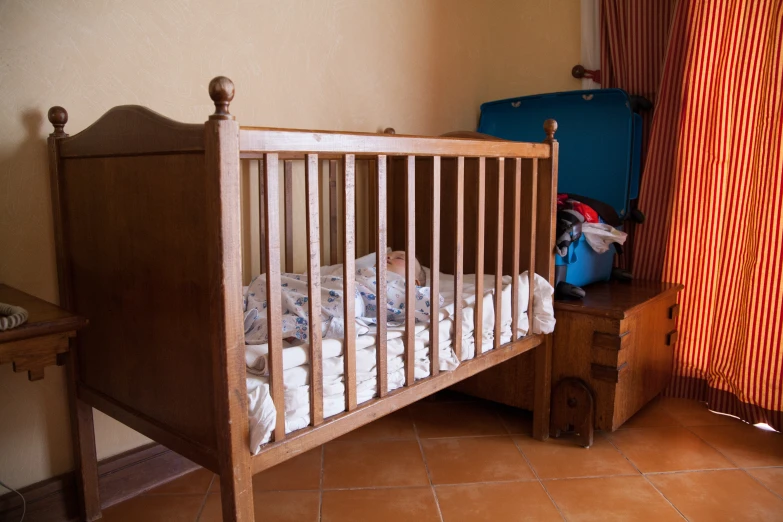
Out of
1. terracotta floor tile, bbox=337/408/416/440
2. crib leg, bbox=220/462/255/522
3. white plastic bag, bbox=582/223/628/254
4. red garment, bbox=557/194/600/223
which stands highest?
red garment, bbox=557/194/600/223

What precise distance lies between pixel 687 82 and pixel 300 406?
2.04m

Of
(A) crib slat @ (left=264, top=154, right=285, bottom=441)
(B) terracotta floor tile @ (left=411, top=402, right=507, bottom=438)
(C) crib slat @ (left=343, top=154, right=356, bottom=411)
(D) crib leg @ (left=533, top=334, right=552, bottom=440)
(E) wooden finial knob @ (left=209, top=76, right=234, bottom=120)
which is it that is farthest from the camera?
(B) terracotta floor tile @ (left=411, top=402, right=507, bottom=438)

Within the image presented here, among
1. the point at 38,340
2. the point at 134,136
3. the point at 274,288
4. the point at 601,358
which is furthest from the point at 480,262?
the point at 38,340

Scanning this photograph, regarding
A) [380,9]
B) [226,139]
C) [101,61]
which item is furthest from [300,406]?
[380,9]

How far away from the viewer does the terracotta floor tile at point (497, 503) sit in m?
1.72

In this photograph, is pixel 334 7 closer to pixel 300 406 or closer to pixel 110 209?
pixel 110 209

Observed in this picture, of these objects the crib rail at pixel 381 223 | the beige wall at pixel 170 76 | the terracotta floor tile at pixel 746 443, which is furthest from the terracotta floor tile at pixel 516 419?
the beige wall at pixel 170 76

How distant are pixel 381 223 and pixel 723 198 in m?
1.65

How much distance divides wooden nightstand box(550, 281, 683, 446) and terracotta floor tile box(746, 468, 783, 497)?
42cm

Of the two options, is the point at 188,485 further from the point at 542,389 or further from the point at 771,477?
the point at 771,477

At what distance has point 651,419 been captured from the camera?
240 centimetres

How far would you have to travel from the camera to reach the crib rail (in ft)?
3.96

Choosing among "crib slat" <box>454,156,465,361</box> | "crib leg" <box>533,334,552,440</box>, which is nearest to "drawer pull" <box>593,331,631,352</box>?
"crib leg" <box>533,334,552,440</box>

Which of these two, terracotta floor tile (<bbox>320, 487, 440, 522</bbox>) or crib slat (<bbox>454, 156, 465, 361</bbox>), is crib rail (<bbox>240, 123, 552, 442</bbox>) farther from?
terracotta floor tile (<bbox>320, 487, 440, 522</bbox>)
